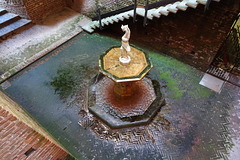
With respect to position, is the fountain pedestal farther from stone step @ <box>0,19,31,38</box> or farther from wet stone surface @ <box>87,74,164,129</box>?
stone step @ <box>0,19,31,38</box>

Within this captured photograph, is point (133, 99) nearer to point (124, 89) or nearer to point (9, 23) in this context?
point (124, 89)

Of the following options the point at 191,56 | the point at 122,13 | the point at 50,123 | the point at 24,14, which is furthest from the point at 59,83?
the point at 191,56

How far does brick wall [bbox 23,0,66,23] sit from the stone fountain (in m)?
4.87

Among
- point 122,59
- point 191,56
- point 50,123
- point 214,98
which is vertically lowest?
point 50,123

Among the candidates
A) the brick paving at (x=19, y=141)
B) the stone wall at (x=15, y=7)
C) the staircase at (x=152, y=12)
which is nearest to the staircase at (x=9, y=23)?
the stone wall at (x=15, y=7)

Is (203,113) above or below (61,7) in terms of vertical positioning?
below

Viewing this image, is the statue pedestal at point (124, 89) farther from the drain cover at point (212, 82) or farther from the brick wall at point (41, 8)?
the brick wall at point (41, 8)

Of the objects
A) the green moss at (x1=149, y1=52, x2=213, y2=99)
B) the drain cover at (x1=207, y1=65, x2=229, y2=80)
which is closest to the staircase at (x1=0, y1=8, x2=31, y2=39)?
the green moss at (x1=149, y1=52, x2=213, y2=99)

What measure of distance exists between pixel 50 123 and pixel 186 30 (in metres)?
5.42

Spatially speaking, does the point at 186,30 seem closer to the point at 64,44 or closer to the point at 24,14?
the point at 64,44

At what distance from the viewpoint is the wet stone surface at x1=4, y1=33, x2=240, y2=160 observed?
15.3 ft

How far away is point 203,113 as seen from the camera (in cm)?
532

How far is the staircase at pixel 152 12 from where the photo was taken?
5402 millimetres

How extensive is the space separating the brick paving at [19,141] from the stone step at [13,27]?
5859 millimetres
